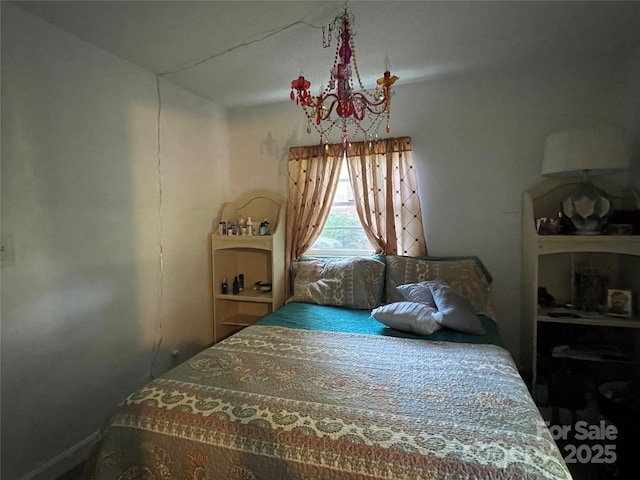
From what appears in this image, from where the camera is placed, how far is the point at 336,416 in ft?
3.70

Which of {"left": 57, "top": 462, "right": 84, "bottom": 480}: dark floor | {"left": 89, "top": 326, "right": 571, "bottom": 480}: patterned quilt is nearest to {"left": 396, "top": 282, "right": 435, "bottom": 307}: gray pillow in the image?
{"left": 89, "top": 326, "right": 571, "bottom": 480}: patterned quilt

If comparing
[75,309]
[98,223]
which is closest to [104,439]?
[75,309]

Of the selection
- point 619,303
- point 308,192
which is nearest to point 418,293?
point 619,303

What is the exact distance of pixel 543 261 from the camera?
2500 millimetres

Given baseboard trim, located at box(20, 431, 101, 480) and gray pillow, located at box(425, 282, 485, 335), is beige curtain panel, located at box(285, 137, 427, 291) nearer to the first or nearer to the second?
gray pillow, located at box(425, 282, 485, 335)

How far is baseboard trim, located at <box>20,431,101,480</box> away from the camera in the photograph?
1746 millimetres

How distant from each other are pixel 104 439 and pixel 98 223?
133 centimetres

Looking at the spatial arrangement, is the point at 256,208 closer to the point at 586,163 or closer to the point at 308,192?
the point at 308,192

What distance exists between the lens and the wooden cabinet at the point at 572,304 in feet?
6.82

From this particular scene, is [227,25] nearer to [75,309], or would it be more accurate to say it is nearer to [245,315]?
[75,309]

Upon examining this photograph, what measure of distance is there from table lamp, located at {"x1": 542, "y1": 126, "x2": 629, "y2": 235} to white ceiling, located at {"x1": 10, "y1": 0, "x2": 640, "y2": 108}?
600mm

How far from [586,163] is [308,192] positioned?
6.41ft

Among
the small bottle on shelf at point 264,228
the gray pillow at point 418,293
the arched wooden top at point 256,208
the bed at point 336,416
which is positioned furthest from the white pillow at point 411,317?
the arched wooden top at point 256,208

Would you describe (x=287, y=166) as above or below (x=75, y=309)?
above
